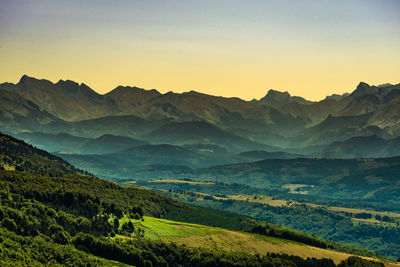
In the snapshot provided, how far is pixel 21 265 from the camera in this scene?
190500mm

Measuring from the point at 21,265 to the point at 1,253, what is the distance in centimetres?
890

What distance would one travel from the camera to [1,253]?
19462 centimetres
